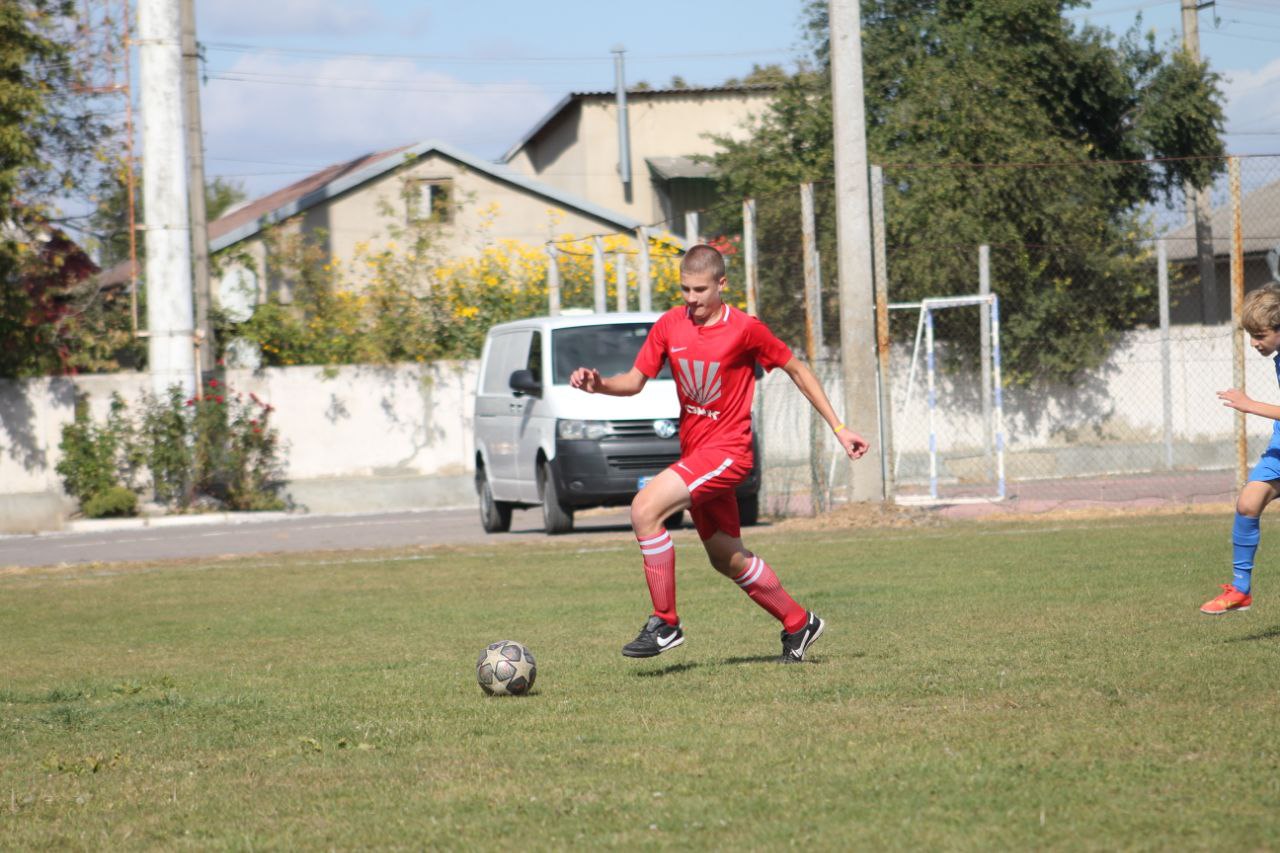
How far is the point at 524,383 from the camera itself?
57.7ft

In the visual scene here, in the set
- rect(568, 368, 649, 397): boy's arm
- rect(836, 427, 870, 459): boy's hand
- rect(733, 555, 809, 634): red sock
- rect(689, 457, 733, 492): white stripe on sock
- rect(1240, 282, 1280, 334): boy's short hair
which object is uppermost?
rect(1240, 282, 1280, 334): boy's short hair

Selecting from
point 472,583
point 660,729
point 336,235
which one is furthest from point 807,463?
point 336,235

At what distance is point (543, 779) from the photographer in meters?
5.37

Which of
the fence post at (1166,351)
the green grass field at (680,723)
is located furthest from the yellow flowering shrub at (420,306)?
the green grass field at (680,723)

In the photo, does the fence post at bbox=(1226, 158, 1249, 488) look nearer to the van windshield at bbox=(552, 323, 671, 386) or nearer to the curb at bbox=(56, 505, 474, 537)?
the van windshield at bbox=(552, 323, 671, 386)

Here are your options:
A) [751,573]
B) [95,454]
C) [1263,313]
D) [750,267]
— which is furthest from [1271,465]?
[95,454]

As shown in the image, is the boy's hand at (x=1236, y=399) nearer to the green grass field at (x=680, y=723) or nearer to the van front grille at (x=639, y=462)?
the green grass field at (x=680, y=723)

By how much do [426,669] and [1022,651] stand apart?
2.94 metres

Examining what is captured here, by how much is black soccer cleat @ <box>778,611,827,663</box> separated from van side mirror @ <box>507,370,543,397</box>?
9944mm

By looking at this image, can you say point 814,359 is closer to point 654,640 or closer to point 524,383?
point 524,383

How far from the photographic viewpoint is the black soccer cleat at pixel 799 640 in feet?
25.8

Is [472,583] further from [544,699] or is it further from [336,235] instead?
[336,235]

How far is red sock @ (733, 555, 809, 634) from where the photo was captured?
311 inches

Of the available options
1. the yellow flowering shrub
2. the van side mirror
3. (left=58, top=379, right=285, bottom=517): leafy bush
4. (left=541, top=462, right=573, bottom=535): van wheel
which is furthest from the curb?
the van side mirror
